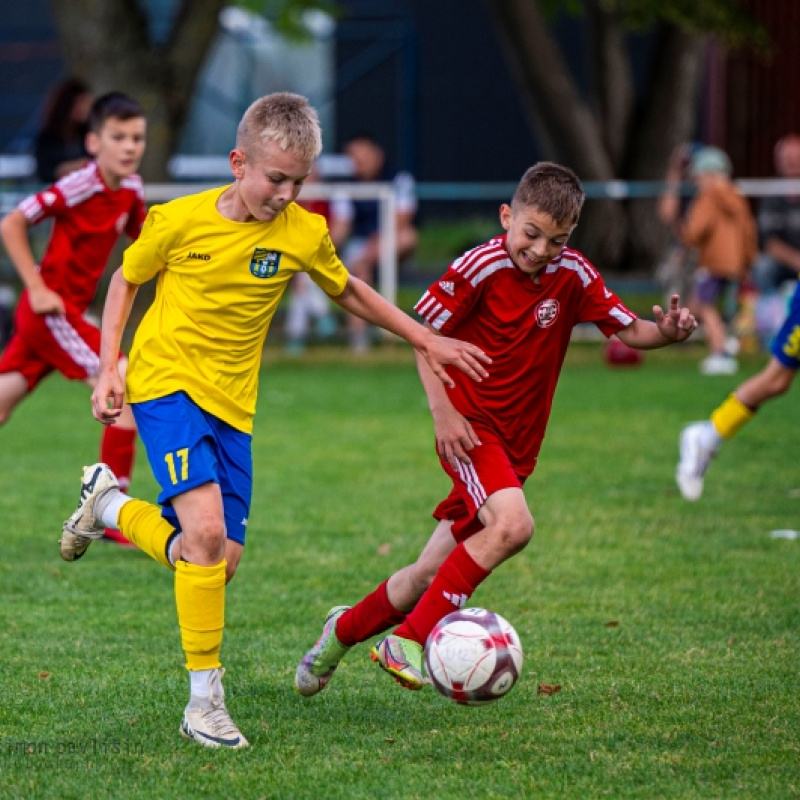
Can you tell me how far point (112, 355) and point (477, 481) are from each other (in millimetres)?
1195

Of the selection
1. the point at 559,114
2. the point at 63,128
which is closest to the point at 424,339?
the point at 63,128

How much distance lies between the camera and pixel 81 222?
749cm

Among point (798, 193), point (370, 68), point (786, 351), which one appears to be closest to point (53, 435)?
point (786, 351)

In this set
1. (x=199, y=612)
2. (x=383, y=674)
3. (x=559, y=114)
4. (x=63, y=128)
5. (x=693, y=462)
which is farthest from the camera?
(x=559, y=114)

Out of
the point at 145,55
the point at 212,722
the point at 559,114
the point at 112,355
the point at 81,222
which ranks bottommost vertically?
the point at 212,722

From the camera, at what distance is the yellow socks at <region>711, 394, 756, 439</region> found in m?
8.15

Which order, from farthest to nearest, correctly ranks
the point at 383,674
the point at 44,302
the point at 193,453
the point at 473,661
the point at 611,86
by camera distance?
the point at 611,86 < the point at 44,302 < the point at 383,674 < the point at 193,453 < the point at 473,661

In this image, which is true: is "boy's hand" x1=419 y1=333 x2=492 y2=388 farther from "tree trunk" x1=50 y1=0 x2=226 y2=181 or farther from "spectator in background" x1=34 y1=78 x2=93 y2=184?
"tree trunk" x1=50 y1=0 x2=226 y2=181

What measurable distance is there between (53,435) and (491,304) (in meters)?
6.75

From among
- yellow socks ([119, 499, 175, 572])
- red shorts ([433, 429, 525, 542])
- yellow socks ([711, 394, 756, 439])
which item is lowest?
yellow socks ([711, 394, 756, 439])

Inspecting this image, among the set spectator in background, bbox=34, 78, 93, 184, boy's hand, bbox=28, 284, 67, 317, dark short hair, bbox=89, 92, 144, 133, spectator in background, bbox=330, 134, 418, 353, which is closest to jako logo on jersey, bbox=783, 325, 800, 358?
dark short hair, bbox=89, 92, 144, 133

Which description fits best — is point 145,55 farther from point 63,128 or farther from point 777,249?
point 777,249

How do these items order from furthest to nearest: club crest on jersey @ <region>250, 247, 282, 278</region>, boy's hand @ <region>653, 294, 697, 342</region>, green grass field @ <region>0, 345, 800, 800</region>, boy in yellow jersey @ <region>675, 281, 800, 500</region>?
boy in yellow jersey @ <region>675, 281, 800, 500</region>
boy's hand @ <region>653, 294, 697, 342</region>
club crest on jersey @ <region>250, 247, 282, 278</region>
green grass field @ <region>0, 345, 800, 800</region>

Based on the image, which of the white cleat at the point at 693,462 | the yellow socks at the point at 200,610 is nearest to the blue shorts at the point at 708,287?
the white cleat at the point at 693,462
